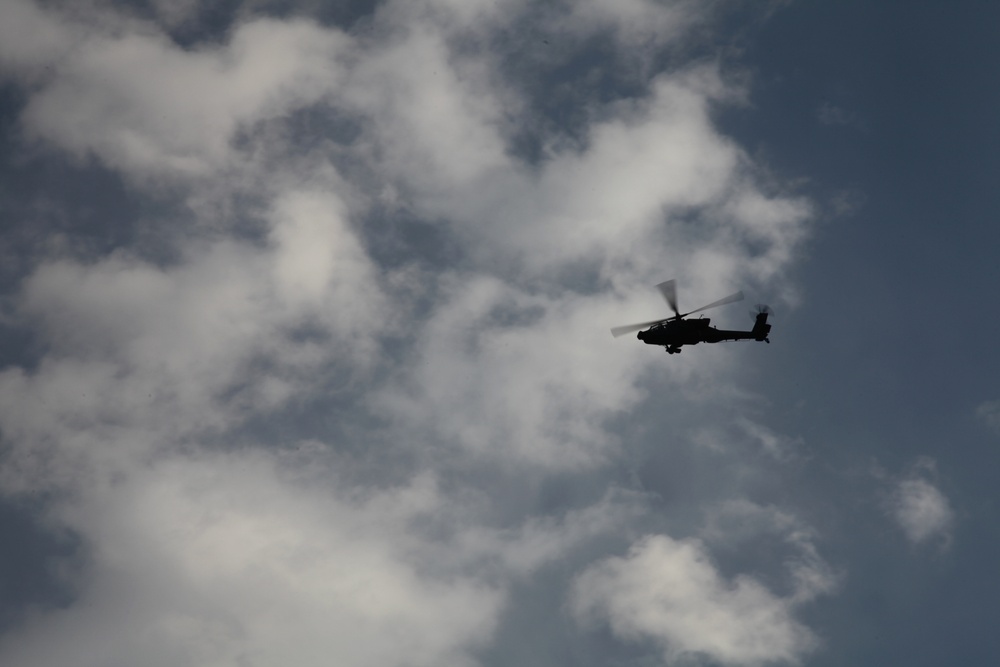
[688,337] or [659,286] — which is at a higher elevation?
[659,286]

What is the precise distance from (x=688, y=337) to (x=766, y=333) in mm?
10790

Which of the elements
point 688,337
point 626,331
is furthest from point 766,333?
point 626,331

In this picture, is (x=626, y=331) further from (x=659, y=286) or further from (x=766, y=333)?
(x=766, y=333)

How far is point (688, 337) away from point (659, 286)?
7.24m

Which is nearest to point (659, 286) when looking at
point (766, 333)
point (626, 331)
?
point (626, 331)

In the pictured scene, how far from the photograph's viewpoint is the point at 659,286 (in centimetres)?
10344

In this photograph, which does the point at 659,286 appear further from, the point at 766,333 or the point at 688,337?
the point at 766,333

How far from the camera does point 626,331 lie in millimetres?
104375

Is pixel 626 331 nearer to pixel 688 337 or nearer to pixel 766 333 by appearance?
pixel 688 337

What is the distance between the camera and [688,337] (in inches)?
3984
